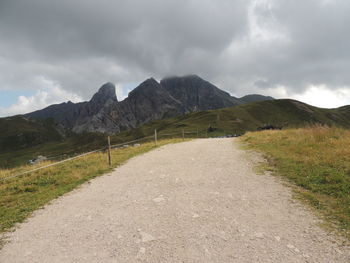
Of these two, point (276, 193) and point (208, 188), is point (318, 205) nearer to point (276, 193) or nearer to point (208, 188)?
point (276, 193)

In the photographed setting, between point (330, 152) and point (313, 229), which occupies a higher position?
point (330, 152)

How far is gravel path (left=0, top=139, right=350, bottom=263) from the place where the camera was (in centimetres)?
340

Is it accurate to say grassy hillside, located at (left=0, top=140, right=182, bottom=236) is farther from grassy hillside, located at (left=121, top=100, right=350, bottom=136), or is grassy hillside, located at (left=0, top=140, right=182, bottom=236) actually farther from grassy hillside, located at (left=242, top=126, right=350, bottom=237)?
grassy hillside, located at (left=121, top=100, right=350, bottom=136)

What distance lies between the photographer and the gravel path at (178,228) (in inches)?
134

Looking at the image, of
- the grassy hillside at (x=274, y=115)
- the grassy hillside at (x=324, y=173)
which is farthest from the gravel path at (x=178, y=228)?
the grassy hillside at (x=274, y=115)

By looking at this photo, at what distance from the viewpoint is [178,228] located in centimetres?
420

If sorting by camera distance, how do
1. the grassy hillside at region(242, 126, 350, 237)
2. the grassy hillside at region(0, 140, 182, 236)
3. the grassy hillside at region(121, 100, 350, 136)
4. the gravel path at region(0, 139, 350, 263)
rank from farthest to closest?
the grassy hillside at region(121, 100, 350, 136)
the grassy hillside at region(0, 140, 182, 236)
the grassy hillside at region(242, 126, 350, 237)
the gravel path at region(0, 139, 350, 263)

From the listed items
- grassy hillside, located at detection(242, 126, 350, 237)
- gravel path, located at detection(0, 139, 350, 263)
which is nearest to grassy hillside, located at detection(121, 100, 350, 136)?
grassy hillside, located at detection(242, 126, 350, 237)

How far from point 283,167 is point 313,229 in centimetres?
513

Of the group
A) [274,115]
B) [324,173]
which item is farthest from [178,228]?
[274,115]

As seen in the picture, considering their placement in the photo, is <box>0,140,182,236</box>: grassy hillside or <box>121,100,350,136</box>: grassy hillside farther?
<box>121,100,350,136</box>: grassy hillside

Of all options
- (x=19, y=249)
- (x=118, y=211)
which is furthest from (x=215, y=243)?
(x=19, y=249)

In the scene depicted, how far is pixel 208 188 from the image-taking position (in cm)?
662

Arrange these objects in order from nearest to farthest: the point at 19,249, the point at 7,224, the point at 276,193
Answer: the point at 19,249, the point at 7,224, the point at 276,193
